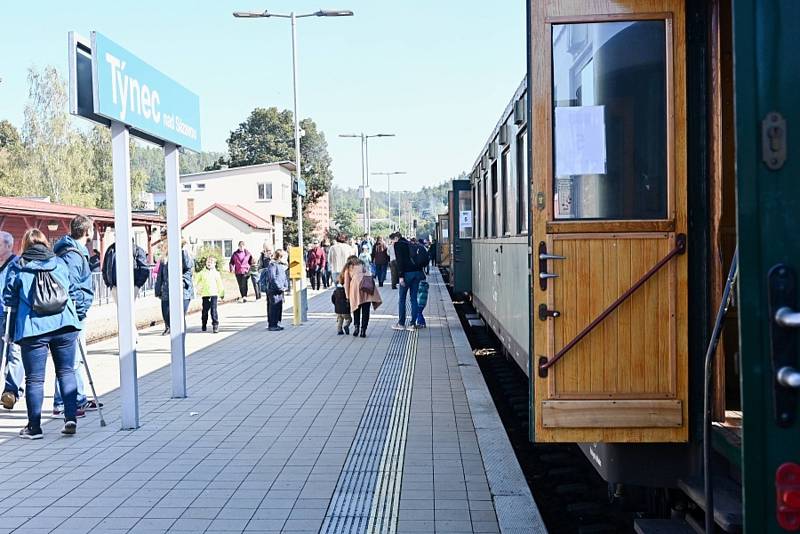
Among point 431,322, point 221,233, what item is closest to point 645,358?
point 431,322

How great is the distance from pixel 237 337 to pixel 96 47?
377 inches

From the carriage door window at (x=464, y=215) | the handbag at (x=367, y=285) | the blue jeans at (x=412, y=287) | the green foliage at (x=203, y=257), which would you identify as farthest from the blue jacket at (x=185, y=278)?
the green foliage at (x=203, y=257)

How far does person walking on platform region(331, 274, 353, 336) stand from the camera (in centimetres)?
1611

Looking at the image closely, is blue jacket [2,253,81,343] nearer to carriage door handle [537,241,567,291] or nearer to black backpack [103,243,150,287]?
black backpack [103,243,150,287]

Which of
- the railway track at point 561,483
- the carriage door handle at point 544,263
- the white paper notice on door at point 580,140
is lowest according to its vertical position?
the railway track at point 561,483

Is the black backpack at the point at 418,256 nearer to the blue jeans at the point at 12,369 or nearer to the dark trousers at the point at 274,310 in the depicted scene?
the dark trousers at the point at 274,310

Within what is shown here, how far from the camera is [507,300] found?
9.73 m

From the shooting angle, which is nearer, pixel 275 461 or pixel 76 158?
pixel 275 461

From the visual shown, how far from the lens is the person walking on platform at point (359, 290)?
15594 mm

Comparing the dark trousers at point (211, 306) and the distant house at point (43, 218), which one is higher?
the distant house at point (43, 218)

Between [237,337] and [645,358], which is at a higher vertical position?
[645,358]

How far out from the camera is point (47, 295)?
7.66 metres

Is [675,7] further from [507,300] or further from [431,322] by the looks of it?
[431,322]

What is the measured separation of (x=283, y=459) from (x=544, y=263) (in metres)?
3.52
